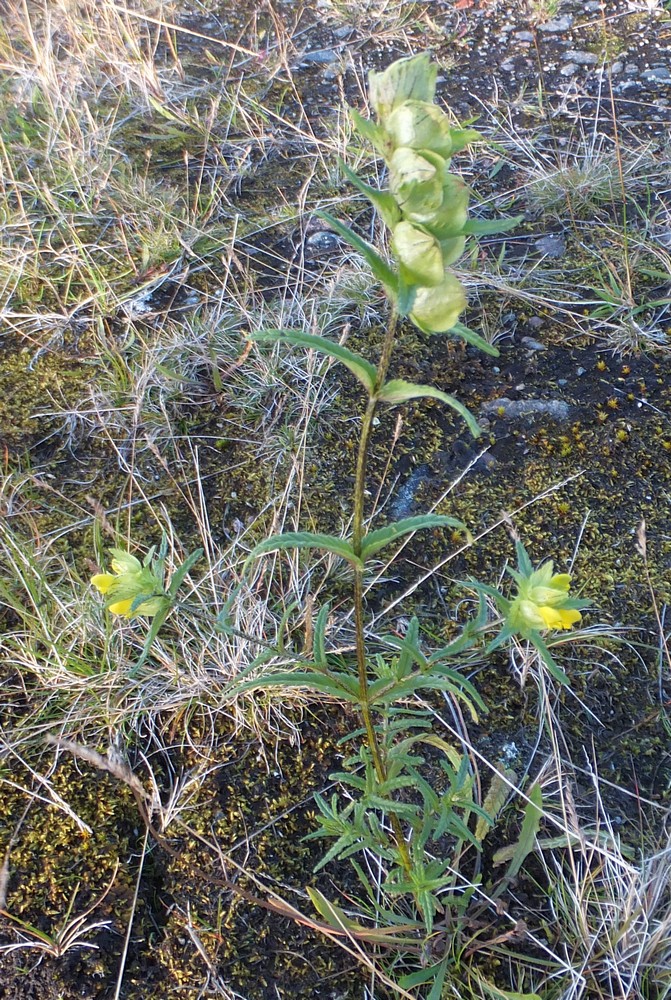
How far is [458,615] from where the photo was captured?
5.25ft

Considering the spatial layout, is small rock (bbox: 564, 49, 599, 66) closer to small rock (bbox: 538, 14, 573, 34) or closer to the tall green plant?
small rock (bbox: 538, 14, 573, 34)

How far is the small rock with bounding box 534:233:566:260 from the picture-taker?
220 centimetres

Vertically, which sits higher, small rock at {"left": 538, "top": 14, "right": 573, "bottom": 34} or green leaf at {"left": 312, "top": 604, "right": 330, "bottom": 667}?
small rock at {"left": 538, "top": 14, "right": 573, "bottom": 34}

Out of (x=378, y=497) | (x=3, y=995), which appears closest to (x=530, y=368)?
(x=378, y=497)

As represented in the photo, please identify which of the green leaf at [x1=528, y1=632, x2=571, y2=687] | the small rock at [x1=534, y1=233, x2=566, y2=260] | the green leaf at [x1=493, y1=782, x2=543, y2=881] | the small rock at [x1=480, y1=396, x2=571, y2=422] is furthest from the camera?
the small rock at [x1=534, y1=233, x2=566, y2=260]

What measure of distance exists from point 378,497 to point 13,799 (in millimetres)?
938

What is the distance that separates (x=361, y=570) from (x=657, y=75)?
2494mm

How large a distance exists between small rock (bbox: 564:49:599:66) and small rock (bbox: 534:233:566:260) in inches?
35.6

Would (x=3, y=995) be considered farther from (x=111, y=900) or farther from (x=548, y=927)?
(x=548, y=927)

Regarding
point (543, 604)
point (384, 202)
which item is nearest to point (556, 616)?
point (543, 604)

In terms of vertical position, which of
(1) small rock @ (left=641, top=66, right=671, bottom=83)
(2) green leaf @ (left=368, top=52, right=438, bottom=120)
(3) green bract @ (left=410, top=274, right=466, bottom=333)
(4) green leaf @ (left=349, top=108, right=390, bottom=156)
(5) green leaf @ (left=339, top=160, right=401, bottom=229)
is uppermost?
(2) green leaf @ (left=368, top=52, right=438, bottom=120)

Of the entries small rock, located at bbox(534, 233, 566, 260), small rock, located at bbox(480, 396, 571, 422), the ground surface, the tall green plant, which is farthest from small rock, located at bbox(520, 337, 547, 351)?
the tall green plant

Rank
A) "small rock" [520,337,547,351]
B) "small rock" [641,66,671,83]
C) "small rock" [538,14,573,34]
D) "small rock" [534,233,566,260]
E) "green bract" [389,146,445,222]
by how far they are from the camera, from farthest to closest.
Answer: "small rock" [538,14,573,34]
"small rock" [641,66,671,83]
"small rock" [534,233,566,260]
"small rock" [520,337,547,351]
"green bract" [389,146,445,222]

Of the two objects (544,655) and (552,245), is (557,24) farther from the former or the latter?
(544,655)
